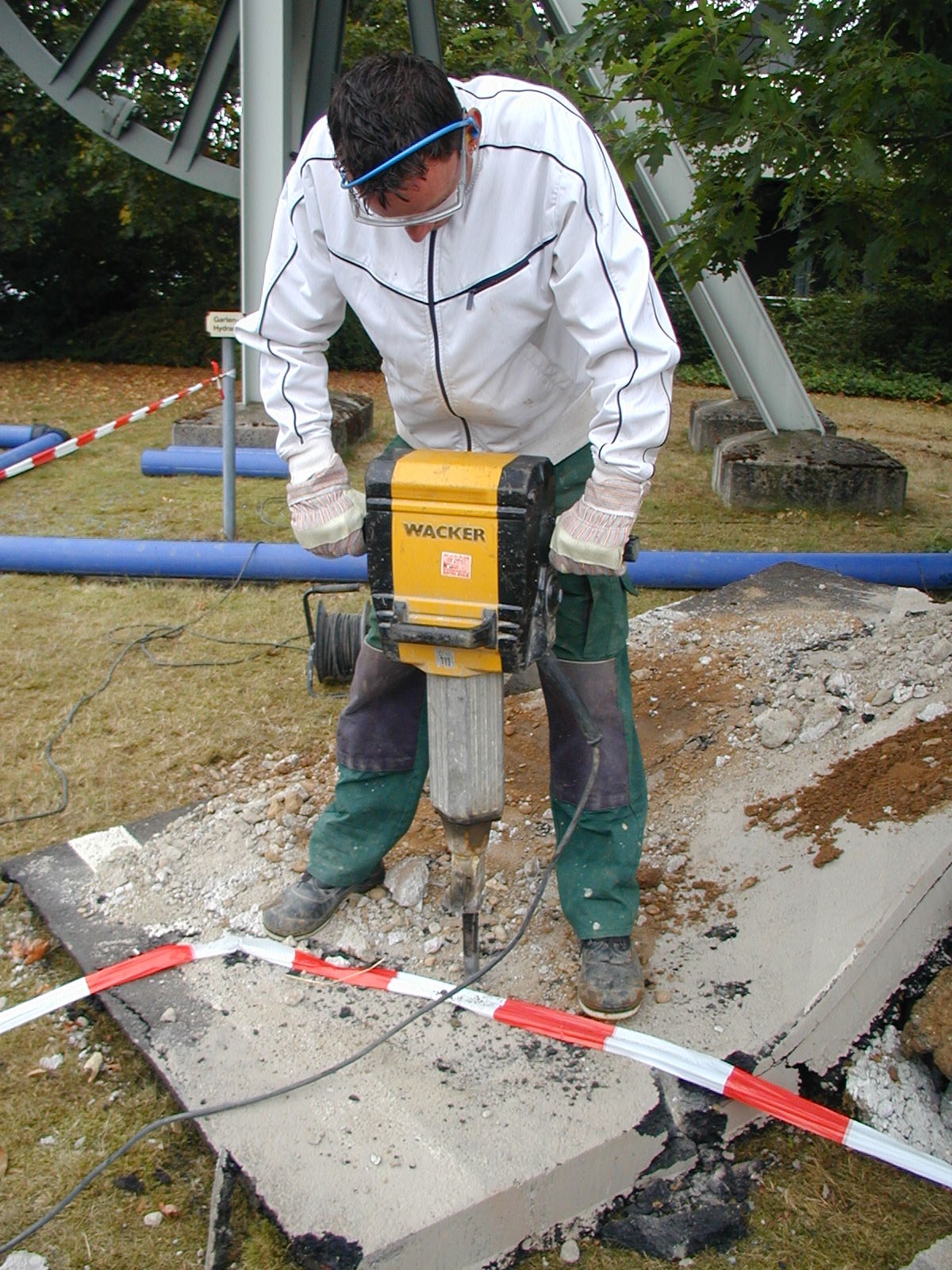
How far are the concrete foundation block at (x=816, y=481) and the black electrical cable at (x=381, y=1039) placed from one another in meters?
5.08

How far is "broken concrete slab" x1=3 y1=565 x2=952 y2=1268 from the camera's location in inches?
80.0

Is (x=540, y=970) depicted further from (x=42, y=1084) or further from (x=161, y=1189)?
(x=42, y=1084)

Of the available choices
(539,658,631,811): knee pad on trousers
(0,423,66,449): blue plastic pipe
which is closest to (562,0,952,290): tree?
(539,658,631,811): knee pad on trousers

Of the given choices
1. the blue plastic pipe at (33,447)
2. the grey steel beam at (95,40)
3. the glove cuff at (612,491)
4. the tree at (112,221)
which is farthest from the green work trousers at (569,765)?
the tree at (112,221)

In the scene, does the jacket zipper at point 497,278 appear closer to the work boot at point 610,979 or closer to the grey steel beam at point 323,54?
the work boot at point 610,979

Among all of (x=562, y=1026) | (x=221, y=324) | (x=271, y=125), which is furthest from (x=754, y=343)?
(x=562, y=1026)

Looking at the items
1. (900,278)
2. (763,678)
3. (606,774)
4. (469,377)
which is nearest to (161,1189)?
(606,774)

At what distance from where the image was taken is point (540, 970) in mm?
2551

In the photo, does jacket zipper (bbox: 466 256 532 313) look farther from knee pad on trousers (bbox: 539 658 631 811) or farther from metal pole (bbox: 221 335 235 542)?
metal pole (bbox: 221 335 235 542)

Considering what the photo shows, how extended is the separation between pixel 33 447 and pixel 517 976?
6.57 meters

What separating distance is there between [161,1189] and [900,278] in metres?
11.9

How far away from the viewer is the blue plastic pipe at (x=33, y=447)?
751 centimetres

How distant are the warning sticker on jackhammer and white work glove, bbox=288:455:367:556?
0.28m

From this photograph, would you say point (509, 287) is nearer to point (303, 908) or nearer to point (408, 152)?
point (408, 152)
